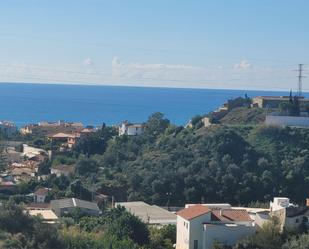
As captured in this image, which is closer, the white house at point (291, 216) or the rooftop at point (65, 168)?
the white house at point (291, 216)

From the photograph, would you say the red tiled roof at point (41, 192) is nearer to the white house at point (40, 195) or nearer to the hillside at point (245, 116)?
the white house at point (40, 195)

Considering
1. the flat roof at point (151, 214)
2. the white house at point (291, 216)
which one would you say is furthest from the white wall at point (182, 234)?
the flat roof at point (151, 214)

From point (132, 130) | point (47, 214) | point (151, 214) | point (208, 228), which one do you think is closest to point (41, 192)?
point (47, 214)

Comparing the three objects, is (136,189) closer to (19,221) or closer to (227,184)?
(227,184)

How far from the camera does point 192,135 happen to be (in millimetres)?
40219

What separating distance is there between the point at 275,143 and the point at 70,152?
459 inches

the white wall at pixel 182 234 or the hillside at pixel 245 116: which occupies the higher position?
the hillside at pixel 245 116

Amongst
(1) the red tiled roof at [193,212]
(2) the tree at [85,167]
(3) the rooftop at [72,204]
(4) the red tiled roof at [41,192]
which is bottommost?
(4) the red tiled roof at [41,192]

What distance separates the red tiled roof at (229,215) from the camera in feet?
76.1

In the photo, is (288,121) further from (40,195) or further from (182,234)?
(182,234)

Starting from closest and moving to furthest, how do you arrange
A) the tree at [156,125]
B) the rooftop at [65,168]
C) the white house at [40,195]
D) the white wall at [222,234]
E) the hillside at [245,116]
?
the white wall at [222,234] < the white house at [40,195] < the rooftop at [65,168] < the hillside at [245,116] < the tree at [156,125]

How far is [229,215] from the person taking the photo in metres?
23.5

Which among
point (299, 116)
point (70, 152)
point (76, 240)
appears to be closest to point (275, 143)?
point (299, 116)

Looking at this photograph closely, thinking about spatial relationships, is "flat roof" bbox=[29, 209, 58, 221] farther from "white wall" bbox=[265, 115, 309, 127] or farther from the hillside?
the hillside
